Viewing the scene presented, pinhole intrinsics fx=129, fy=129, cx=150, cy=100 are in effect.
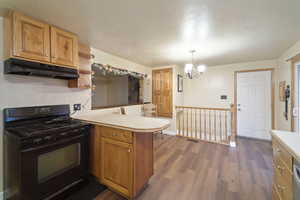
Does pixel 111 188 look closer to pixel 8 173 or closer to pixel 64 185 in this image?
pixel 64 185

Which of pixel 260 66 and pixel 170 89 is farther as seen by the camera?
pixel 170 89

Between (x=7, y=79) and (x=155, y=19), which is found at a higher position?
(x=155, y=19)

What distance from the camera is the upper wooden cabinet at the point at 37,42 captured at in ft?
4.87

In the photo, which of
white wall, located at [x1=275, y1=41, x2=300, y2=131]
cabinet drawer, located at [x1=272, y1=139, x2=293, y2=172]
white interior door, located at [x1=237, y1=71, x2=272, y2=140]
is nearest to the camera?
cabinet drawer, located at [x1=272, y1=139, x2=293, y2=172]

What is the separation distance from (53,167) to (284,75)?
4.87 metres

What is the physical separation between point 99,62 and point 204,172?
9.92 feet

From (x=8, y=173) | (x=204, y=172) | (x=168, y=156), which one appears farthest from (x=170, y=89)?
(x=8, y=173)

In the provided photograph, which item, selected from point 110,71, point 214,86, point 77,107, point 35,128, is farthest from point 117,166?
point 214,86

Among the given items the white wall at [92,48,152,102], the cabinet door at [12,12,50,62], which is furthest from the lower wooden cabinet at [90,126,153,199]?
the white wall at [92,48,152,102]

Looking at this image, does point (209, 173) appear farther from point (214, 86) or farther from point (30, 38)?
point (30, 38)

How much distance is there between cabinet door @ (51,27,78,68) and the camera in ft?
5.92

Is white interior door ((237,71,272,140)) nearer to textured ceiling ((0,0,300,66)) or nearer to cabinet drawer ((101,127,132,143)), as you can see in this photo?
textured ceiling ((0,0,300,66))

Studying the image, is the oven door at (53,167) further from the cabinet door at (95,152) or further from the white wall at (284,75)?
the white wall at (284,75)

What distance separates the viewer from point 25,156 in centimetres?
132
